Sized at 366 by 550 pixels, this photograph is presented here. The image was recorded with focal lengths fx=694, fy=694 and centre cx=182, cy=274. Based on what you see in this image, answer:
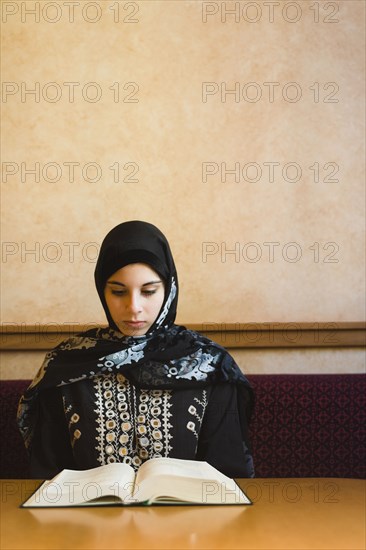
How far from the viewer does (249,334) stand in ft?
8.64

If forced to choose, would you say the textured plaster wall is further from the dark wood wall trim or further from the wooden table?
the wooden table

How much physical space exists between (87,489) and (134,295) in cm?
58

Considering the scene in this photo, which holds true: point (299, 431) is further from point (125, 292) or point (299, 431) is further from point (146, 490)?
point (146, 490)

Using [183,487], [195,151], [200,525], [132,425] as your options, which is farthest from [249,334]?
[200,525]

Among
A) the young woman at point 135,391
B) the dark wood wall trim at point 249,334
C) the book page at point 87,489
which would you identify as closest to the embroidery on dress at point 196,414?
the young woman at point 135,391

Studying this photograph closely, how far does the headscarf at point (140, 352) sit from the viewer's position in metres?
1.84

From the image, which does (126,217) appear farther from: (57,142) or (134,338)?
(134,338)

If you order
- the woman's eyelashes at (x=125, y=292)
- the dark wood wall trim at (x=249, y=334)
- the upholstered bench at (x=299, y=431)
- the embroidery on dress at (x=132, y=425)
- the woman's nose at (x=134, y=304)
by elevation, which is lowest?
the upholstered bench at (x=299, y=431)

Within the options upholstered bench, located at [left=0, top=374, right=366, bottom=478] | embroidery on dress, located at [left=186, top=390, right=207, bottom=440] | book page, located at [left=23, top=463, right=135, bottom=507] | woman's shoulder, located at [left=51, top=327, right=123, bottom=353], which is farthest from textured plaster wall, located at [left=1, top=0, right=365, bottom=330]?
book page, located at [left=23, top=463, right=135, bottom=507]

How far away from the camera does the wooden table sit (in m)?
1.13

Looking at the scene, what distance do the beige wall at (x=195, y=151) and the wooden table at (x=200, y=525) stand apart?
4.32 ft

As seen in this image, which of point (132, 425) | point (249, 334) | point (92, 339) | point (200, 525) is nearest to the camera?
point (200, 525)

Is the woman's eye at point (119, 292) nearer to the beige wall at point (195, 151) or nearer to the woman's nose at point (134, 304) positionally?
the woman's nose at point (134, 304)

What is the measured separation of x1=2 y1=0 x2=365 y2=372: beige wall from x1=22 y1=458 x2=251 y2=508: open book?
130cm
